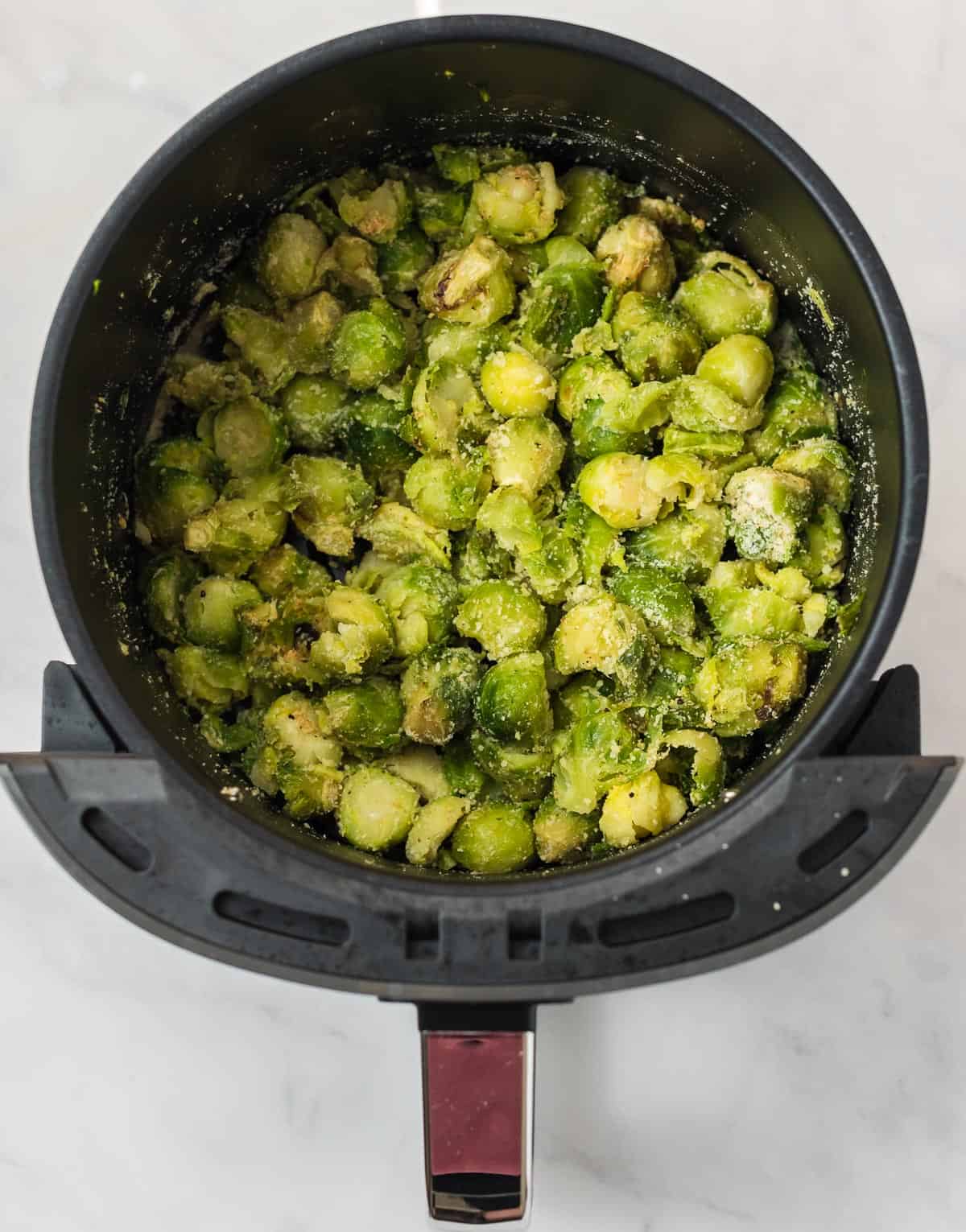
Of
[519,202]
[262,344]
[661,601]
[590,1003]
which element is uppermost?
[519,202]

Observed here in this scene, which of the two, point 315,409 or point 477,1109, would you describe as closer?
point 477,1109

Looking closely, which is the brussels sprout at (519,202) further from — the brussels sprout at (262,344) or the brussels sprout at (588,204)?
the brussels sprout at (262,344)

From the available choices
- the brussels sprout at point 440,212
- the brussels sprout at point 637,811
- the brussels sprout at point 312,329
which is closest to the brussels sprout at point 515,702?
the brussels sprout at point 637,811

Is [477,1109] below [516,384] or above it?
below

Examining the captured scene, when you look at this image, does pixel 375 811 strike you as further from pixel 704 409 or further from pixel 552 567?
pixel 704 409

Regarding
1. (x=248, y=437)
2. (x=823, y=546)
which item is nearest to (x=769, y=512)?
(x=823, y=546)

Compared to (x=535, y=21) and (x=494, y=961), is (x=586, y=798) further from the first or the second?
(x=535, y=21)
